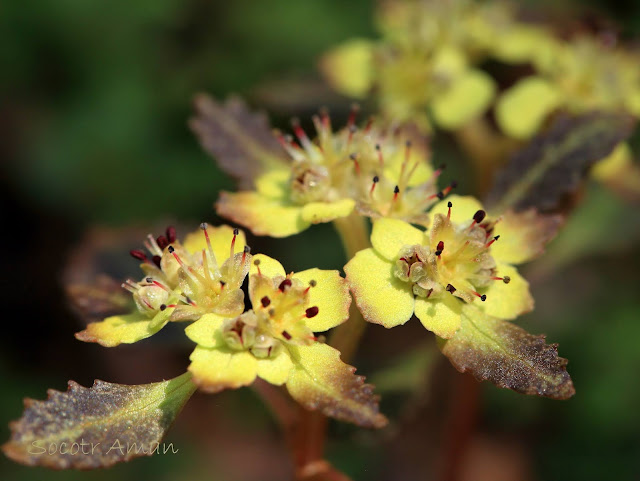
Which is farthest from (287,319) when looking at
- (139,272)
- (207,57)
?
(207,57)

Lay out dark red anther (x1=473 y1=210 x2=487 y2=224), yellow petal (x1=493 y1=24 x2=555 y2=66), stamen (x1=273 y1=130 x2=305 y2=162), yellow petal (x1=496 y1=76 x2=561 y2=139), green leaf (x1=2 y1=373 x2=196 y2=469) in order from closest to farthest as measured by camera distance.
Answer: green leaf (x1=2 y1=373 x2=196 y2=469)
dark red anther (x1=473 y1=210 x2=487 y2=224)
stamen (x1=273 y1=130 x2=305 y2=162)
yellow petal (x1=496 y1=76 x2=561 y2=139)
yellow petal (x1=493 y1=24 x2=555 y2=66)

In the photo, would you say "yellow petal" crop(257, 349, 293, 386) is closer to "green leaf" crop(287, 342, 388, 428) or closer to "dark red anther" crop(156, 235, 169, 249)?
"green leaf" crop(287, 342, 388, 428)

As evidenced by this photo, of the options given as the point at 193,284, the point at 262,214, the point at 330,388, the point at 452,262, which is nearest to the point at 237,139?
the point at 262,214

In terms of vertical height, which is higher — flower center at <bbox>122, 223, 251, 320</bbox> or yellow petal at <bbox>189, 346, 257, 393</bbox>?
flower center at <bbox>122, 223, 251, 320</bbox>

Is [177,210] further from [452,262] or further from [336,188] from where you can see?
[452,262]

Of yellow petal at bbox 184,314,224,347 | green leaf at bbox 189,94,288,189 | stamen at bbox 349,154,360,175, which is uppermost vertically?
green leaf at bbox 189,94,288,189

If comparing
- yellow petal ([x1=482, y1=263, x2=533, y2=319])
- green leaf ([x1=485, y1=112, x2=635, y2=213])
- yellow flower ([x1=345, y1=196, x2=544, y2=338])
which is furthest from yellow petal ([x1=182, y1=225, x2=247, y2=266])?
green leaf ([x1=485, y1=112, x2=635, y2=213])

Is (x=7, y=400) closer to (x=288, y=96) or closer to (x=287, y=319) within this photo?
(x=288, y=96)
